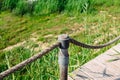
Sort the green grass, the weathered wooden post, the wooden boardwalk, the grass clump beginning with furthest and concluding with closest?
the grass clump
the green grass
the wooden boardwalk
the weathered wooden post

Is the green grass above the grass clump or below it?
below

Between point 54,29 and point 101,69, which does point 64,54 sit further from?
point 54,29

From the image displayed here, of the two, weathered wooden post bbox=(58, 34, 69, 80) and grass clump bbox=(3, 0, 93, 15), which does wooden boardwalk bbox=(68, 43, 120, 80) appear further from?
grass clump bbox=(3, 0, 93, 15)

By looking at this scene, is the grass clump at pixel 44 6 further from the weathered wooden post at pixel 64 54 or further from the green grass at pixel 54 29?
the weathered wooden post at pixel 64 54

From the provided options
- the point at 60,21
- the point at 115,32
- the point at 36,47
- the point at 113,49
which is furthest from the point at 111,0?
the point at 113,49

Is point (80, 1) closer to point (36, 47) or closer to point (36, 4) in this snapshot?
point (36, 4)

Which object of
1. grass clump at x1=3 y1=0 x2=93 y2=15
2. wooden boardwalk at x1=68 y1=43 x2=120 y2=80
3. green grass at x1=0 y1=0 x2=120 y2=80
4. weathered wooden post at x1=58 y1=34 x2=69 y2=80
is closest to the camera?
weathered wooden post at x1=58 y1=34 x2=69 y2=80

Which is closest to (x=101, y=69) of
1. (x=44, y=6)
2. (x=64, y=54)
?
(x=64, y=54)

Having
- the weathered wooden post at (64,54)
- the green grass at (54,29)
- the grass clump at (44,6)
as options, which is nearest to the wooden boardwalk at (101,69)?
the green grass at (54,29)

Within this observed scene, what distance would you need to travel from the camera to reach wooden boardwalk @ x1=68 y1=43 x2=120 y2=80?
139 inches

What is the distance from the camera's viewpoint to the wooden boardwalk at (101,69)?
3.54m

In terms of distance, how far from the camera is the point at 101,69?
3.73 meters

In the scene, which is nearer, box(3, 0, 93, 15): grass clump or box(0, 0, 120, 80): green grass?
box(0, 0, 120, 80): green grass

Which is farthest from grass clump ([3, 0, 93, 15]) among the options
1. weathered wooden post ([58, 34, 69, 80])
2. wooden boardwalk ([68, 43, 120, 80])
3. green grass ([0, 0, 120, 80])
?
weathered wooden post ([58, 34, 69, 80])
